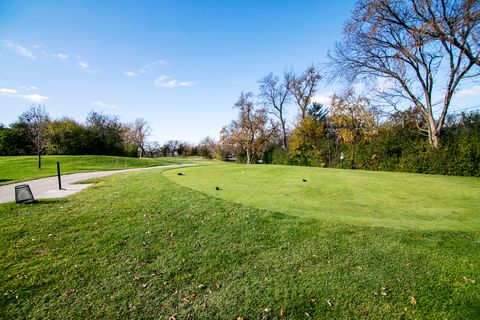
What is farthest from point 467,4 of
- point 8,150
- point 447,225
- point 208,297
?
point 8,150

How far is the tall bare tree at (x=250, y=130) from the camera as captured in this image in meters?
34.6

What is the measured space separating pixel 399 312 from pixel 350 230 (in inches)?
67.8

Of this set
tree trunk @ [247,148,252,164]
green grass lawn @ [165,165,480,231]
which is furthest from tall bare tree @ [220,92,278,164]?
green grass lawn @ [165,165,480,231]

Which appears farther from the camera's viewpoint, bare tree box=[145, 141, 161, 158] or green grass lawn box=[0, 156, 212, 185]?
bare tree box=[145, 141, 161, 158]

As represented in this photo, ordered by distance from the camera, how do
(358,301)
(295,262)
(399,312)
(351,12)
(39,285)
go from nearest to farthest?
(399,312) → (358,301) → (39,285) → (295,262) → (351,12)

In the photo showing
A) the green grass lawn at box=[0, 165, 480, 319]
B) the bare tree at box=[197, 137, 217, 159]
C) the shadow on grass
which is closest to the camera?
the green grass lawn at box=[0, 165, 480, 319]

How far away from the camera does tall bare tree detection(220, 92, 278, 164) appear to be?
1363 inches

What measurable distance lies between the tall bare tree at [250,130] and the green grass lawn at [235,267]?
29851mm

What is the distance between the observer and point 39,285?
108 inches

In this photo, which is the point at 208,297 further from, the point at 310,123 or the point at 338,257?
the point at 310,123

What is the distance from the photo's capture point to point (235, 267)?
10.4ft

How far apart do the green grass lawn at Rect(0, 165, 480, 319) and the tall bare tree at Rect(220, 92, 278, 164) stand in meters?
29.9

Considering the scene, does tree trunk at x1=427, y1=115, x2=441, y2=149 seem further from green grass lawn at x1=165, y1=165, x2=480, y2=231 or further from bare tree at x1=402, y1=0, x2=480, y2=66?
green grass lawn at x1=165, y1=165, x2=480, y2=231

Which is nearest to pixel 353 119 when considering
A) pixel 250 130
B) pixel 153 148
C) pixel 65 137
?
pixel 250 130
